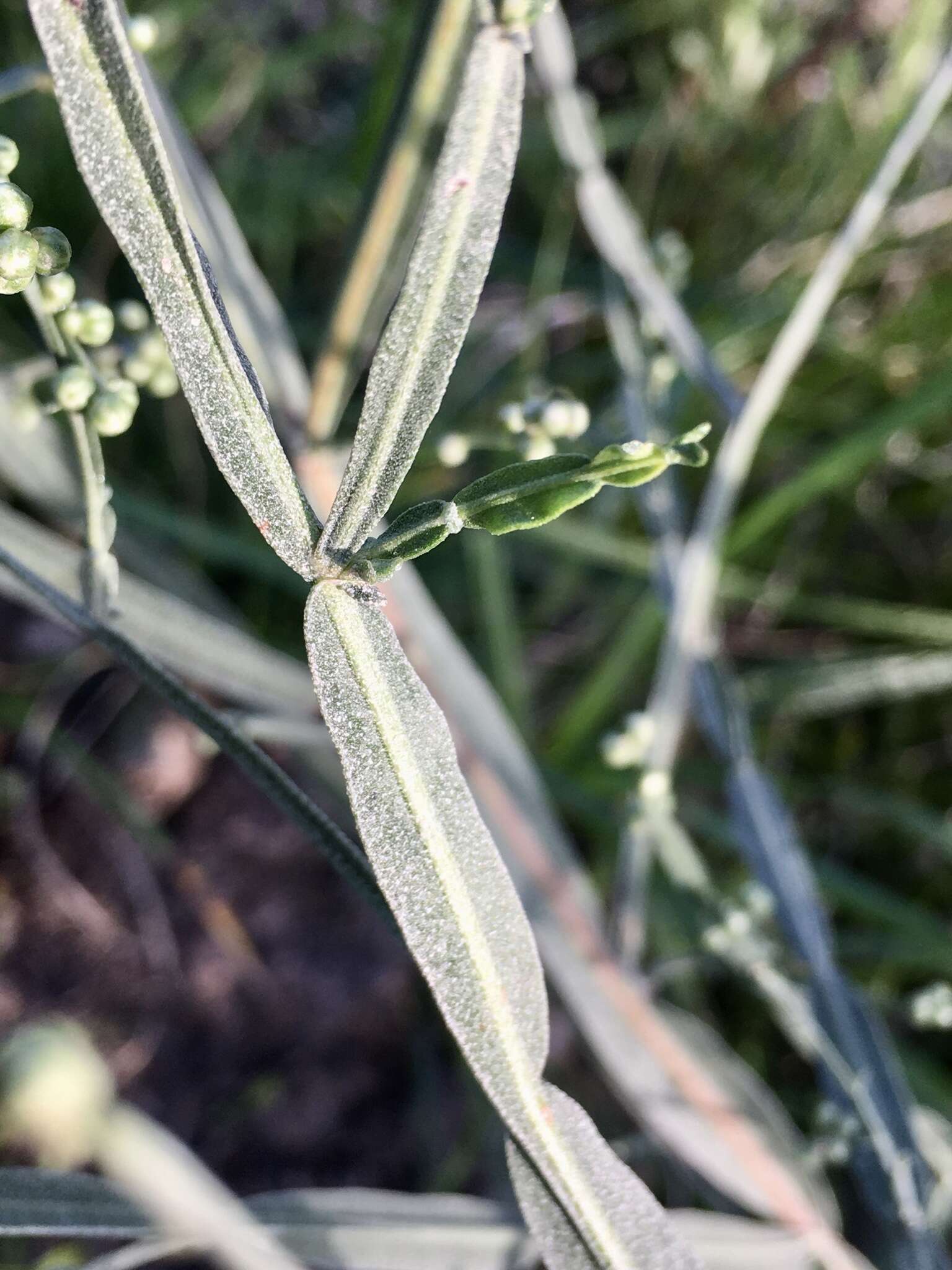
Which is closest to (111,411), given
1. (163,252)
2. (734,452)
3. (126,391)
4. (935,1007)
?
(126,391)

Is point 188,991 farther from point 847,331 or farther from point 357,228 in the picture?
point 847,331

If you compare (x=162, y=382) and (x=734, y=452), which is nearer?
(x=162, y=382)

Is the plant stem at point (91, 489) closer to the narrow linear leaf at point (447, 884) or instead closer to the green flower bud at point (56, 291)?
the green flower bud at point (56, 291)

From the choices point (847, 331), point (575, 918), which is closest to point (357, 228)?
point (575, 918)

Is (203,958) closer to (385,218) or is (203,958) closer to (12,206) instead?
(385,218)

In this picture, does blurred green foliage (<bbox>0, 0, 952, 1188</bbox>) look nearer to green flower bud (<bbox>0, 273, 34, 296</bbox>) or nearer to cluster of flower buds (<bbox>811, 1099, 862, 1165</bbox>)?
cluster of flower buds (<bbox>811, 1099, 862, 1165</bbox>)

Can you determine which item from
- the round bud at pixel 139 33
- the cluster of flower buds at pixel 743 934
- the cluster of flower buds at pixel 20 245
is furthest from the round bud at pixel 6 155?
the cluster of flower buds at pixel 743 934

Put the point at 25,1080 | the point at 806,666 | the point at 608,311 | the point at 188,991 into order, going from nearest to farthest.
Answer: the point at 25,1080 → the point at 608,311 → the point at 806,666 → the point at 188,991
